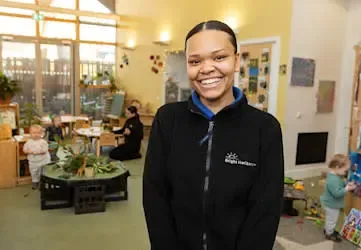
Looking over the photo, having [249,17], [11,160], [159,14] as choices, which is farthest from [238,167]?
[159,14]

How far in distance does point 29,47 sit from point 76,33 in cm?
144

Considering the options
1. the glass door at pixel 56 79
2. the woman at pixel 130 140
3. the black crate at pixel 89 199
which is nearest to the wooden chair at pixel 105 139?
the woman at pixel 130 140

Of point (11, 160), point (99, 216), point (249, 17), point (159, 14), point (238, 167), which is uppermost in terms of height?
point (159, 14)

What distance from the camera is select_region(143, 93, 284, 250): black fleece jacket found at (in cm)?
115

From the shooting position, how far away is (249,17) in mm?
5348

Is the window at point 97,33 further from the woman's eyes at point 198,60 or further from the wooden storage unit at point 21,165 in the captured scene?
the woman's eyes at point 198,60

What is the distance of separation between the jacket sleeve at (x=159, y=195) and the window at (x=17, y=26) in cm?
972

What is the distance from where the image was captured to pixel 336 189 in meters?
3.04

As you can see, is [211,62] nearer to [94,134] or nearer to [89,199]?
[89,199]

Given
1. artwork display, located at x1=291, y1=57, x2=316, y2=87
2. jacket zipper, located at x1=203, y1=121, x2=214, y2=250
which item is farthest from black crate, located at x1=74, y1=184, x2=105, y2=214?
artwork display, located at x1=291, y1=57, x2=316, y2=87

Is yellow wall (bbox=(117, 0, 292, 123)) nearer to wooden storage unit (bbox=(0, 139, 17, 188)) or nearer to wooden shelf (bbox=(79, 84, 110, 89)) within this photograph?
wooden shelf (bbox=(79, 84, 110, 89))

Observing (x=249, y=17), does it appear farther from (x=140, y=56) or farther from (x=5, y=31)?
(x=5, y=31)

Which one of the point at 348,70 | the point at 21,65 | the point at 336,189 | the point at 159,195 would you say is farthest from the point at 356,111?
the point at 21,65

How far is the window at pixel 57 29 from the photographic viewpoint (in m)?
9.81
